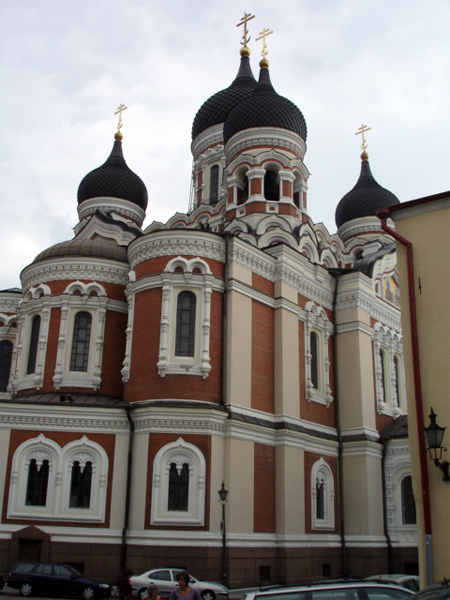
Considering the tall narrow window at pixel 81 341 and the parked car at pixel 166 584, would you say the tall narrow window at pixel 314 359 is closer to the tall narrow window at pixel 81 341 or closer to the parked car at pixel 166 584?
the tall narrow window at pixel 81 341

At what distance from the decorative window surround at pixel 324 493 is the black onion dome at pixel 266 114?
11988mm

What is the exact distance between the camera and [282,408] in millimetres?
18000

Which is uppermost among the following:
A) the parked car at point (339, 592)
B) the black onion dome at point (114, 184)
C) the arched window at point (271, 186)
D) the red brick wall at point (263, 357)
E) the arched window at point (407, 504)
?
the black onion dome at point (114, 184)

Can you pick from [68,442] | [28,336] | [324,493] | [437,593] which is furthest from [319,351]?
[437,593]

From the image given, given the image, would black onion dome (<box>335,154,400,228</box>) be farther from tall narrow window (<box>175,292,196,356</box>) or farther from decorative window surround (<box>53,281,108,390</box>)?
decorative window surround (<box>53,281,108,390</box>)

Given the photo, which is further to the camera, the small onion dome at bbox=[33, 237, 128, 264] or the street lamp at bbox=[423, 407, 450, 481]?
the small onion dome at bbox=[33, 237, 128, 264]

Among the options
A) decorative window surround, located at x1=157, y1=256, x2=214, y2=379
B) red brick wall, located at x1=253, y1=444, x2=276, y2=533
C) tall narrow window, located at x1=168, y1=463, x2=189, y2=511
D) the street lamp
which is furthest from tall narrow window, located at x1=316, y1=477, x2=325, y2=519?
the street lamp

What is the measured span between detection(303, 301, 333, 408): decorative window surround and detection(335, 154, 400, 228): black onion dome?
1022 centimetres

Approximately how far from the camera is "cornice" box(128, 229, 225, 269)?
17.7 metres

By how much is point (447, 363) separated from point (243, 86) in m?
21.4

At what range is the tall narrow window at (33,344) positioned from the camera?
19.0 metres

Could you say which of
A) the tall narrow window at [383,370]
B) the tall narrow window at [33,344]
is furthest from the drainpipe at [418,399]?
the tall narrow window at [383,370]

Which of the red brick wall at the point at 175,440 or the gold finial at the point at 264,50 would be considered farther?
the gold finial at the point at 264,50

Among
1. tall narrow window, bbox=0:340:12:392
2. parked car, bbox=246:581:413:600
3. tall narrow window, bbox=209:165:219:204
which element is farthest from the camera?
tall narrow window, bbox=209:165:219:204
